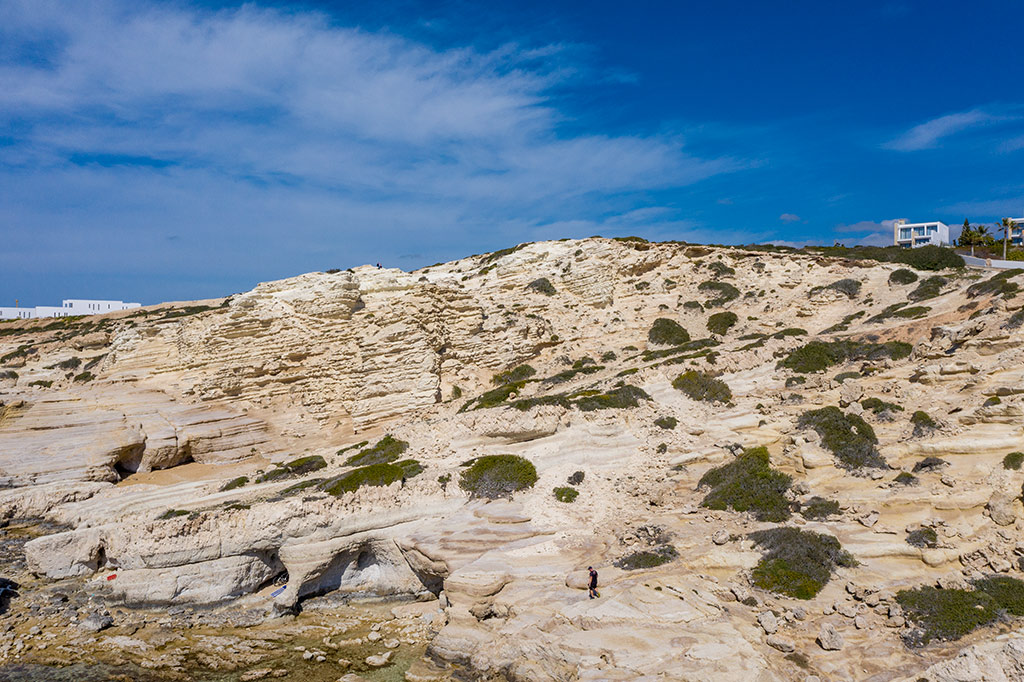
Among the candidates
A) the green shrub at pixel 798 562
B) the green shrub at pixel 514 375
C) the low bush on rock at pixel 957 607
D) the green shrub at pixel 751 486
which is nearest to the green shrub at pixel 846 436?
the green shrub at pixel 751 486

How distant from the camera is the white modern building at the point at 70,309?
9200 cm

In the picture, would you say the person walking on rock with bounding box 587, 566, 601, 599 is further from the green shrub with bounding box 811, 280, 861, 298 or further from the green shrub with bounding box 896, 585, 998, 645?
the green shrub with bounding box 811, 280, 861, 298

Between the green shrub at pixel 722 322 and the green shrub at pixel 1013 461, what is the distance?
21.4m

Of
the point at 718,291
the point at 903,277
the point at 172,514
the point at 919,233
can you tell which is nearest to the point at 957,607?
the point at 172,514

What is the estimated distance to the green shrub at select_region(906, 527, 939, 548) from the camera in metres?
13.6

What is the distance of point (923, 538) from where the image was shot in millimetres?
13703

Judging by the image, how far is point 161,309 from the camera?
5838 centimetres

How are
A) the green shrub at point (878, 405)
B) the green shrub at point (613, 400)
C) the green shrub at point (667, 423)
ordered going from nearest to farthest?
the green shrub at point (878, 405) → the green shrub at point (667, 423) → the green shrub at point (613, 400)

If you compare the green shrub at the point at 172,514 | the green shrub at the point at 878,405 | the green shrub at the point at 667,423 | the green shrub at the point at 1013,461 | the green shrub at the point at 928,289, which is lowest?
the green shrub at the point at 172,514

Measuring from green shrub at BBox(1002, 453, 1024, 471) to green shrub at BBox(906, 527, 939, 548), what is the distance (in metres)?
3.01

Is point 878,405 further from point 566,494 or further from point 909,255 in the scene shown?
point 909,255

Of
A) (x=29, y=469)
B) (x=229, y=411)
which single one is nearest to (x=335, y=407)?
(x=229, y=411)

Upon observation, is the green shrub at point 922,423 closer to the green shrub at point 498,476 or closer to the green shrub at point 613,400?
the green shrub at point 613,400

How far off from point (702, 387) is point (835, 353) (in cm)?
653
